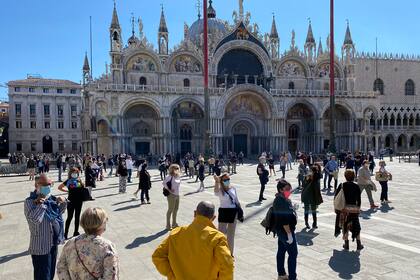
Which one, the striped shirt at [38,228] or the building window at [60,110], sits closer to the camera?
the striped shirt at [38,228]

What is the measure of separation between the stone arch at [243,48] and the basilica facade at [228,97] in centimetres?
12

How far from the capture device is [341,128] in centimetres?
5041

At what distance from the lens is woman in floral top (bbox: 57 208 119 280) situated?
3.47 m

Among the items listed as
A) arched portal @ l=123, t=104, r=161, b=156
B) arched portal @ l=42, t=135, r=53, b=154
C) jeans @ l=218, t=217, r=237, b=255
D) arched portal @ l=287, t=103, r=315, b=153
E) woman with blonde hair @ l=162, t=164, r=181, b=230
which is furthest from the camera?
arched portal @ l=42, t=135, r=53, b=154

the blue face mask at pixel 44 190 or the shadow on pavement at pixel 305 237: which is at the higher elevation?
the blue face mask at pixel 44 190

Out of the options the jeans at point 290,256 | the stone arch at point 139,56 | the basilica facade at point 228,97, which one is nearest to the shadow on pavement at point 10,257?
the jeans at point 290,256

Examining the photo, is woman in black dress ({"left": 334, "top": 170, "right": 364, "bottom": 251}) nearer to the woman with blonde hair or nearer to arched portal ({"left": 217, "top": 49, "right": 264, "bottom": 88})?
the woman with blonde hair

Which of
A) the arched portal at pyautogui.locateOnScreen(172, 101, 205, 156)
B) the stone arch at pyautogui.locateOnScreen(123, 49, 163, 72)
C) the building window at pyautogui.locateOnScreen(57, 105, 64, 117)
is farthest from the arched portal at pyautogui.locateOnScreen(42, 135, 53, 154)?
the arched portal at pyautogui.locateOnScreen(172, 101, 205, 156)

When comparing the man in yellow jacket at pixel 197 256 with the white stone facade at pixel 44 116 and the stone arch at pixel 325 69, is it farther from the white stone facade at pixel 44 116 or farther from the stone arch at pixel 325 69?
the white stone facade at pixel 44 116

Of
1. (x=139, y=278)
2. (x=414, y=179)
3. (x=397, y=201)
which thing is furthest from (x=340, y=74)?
(x=139, y=278)

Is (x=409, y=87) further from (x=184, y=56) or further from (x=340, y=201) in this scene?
(x=340, y=201)

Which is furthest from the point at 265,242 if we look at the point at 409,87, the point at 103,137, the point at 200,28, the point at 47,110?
the point at 47,110

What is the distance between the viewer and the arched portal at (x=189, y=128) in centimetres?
4359

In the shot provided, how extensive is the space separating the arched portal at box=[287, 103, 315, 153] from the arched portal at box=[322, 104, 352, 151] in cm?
208
